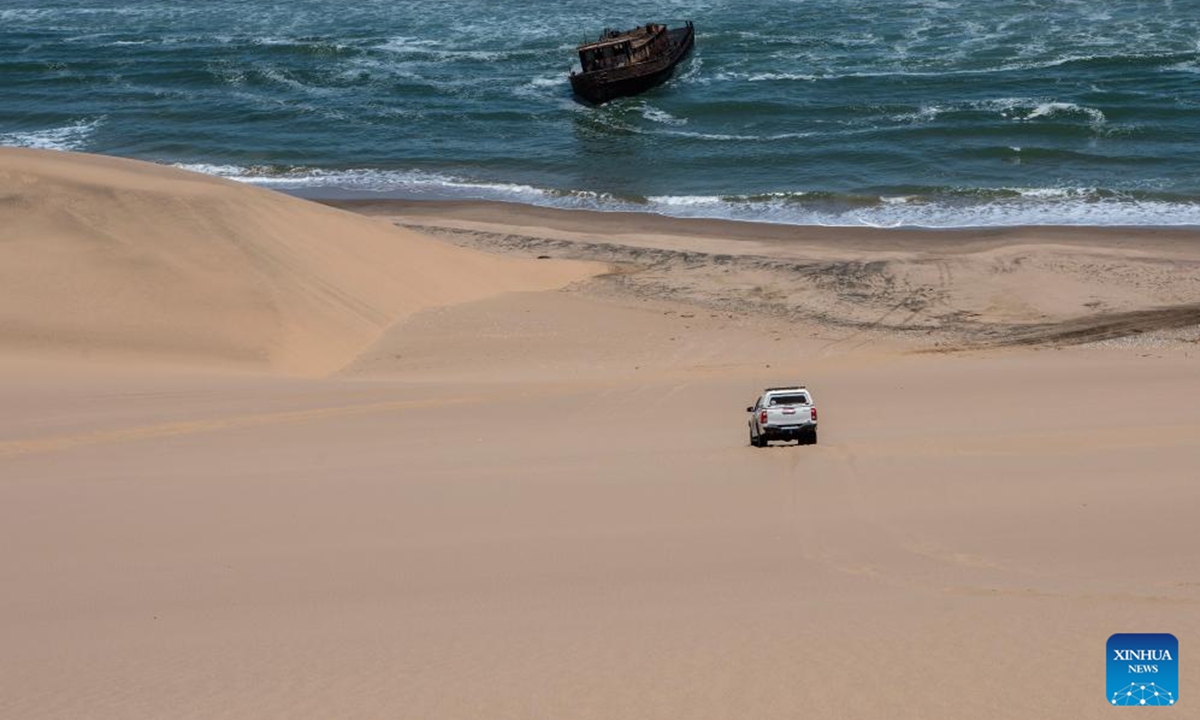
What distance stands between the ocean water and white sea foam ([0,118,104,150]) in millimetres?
140

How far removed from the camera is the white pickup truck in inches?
659

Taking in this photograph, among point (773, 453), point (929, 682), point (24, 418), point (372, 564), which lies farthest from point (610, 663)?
point (24, 418)

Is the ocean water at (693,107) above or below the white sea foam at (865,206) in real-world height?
above

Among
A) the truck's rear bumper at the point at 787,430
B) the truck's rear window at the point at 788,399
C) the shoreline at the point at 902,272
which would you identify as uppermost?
the truck's rear window at the point at 788,399

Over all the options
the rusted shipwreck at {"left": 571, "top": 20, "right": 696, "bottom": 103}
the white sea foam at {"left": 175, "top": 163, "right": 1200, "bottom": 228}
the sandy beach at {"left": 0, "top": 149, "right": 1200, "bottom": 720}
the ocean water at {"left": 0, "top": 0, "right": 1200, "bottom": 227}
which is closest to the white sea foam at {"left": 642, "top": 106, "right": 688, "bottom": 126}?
the ocean water at {"left": 0, "top": 0, "right": 1200, "bottom": 227}

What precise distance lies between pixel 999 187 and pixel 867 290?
9395 mm

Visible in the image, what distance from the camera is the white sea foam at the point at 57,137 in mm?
43344

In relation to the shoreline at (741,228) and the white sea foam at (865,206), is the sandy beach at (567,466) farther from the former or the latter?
the white sea foam at (865,206)

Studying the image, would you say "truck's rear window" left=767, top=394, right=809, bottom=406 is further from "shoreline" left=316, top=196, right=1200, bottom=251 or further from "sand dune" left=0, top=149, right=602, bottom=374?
"shoreline" left=316, top=196, right=1200, bottom=251

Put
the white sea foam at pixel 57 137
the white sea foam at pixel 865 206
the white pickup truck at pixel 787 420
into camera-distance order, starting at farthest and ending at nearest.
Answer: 1. the white sea foam at pixel 57 137
2. the white sea foam at pixel 865 206
3. the white pickup truck at pixel 787 420

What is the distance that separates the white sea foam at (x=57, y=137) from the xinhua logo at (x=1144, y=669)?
39.5 metres

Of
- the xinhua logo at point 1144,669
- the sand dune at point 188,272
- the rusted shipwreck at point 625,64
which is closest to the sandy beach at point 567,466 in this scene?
the sand dune at point 188,272

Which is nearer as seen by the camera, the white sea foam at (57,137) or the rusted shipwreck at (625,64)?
the white sea foam at (57,137)

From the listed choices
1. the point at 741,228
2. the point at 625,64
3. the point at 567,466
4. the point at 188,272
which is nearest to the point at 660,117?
the point at 625,64
